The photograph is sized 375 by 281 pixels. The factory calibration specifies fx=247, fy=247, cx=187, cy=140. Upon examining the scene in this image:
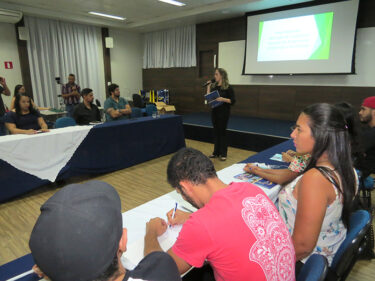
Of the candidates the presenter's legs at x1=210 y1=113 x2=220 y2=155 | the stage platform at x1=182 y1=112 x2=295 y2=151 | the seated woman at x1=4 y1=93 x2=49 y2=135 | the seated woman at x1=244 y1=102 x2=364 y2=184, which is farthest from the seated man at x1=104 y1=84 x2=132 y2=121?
the seated woman at x1=244 y1=102 x2=364 y2=184

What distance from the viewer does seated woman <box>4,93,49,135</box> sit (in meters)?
2.93

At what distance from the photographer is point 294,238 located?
39.5 inches

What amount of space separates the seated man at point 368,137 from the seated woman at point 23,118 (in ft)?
10.9

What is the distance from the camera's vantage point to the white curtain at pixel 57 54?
600 centimetres

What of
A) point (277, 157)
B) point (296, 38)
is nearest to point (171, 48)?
point (296, 38)

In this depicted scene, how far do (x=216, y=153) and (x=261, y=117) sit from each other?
251 centimetres

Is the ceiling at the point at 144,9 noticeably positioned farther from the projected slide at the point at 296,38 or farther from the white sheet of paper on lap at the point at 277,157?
the white sheet of paper on lap at the point at 277,157

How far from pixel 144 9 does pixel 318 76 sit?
411 centimetres

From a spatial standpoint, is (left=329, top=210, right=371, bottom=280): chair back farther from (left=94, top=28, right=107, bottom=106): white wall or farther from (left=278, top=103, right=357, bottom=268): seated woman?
(left=94, top=28, right=107, bottom=106): white wall

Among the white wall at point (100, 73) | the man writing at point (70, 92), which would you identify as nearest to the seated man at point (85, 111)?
the man writing at point (70, 92)

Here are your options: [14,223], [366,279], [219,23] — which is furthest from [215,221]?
[219,23]

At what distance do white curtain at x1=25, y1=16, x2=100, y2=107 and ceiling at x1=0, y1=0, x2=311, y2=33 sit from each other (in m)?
0.38

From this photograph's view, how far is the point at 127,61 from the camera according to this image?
8031 mm

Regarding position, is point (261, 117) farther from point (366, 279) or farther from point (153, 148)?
point (366, 279)
